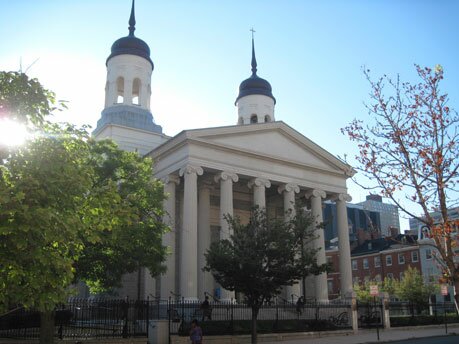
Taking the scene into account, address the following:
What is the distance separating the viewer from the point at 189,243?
33.1 m

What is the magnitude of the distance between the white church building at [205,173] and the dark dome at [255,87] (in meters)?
11.7

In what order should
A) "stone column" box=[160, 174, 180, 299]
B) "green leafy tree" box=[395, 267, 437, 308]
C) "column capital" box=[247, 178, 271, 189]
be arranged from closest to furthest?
"stone column" box=[160, 174, 180, 299] < "column capital" box=[247, 178, 271, 189] < "green leafy tree" box=[395, 267, 437, 308]

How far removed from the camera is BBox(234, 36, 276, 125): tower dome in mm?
55594

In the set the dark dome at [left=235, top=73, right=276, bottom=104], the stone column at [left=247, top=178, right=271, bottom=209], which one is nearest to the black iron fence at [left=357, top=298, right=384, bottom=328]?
the stone column at [left=247, top=178, right=271, bottom=209]

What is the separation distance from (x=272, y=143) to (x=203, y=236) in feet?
29.7

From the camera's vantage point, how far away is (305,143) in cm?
4134

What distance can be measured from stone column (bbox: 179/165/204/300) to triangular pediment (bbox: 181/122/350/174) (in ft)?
9.03

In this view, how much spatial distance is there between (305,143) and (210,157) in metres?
9.33

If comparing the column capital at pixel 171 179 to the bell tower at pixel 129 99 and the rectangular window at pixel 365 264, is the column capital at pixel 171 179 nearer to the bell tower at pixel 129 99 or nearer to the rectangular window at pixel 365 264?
the bell tower at pixel 129 99

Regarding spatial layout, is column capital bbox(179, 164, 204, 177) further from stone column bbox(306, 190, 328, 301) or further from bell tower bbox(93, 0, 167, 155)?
bell tower bbox(93, 0, 167, 155)

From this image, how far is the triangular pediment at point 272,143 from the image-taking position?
36.4m

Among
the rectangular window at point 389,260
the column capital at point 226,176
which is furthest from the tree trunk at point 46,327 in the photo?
the rectangular window at point 389,260

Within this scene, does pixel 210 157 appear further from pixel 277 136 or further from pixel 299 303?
pixel 299 303

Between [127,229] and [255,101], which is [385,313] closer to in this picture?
[127,229]
